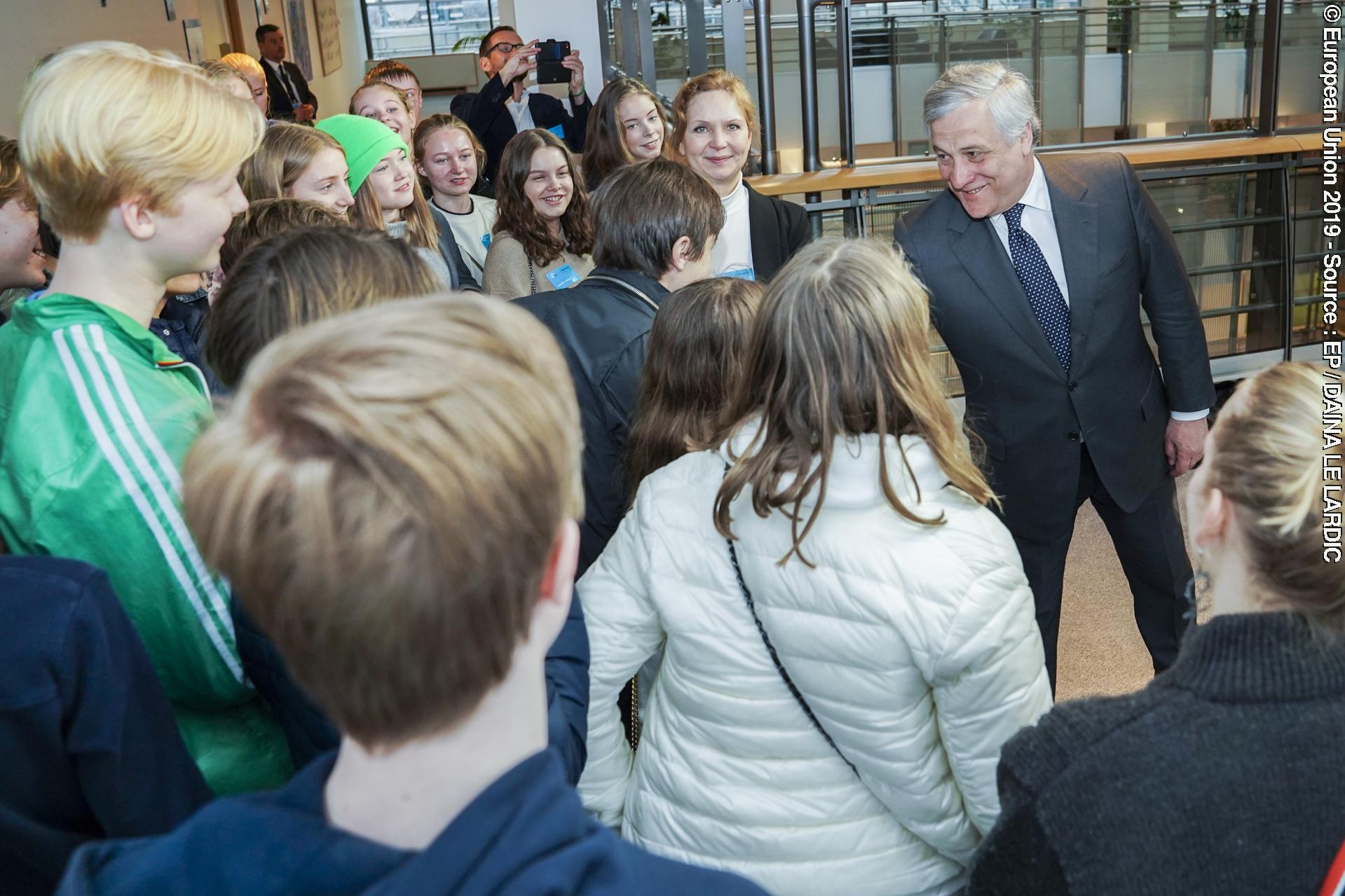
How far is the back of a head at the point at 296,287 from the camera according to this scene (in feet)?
4.15

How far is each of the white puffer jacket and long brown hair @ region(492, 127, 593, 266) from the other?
201 cm

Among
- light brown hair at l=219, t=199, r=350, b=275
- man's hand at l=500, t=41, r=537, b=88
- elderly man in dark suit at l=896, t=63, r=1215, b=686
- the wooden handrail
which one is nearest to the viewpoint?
light brown hair at l=219, t=199, r=350, b=275

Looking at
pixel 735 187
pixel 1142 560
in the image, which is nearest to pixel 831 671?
pixel 1142 560

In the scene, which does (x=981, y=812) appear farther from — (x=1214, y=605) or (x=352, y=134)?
(x=352, y=134)

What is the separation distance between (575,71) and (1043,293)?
152 inches

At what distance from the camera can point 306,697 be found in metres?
1.18

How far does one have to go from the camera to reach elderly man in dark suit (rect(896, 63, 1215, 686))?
8.02 ft

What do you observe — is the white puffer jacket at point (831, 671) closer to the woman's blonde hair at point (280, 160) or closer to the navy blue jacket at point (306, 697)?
the navy blue jacket at point (306, 697)

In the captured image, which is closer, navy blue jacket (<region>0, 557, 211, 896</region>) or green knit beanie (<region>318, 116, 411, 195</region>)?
navy blue jacket (<region>0, 557, 211, 896</region>)

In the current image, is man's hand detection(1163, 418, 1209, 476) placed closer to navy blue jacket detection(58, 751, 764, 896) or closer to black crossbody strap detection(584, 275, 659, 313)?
black crossbody strap detection(584, 275, 659, 313)

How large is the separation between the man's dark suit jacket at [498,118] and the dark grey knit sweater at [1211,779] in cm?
483

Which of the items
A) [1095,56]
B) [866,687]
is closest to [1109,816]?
[866,687]

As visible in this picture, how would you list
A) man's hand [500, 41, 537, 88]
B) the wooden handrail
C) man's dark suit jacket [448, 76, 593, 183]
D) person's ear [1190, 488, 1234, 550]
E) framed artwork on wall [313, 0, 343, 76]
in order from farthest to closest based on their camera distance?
framed artwork on wall [313, 0, 343, 76], man's dark suit jacket [448, 76, 593, 183], man's hand [500, 41, 537, 88], the wooden handrail, person's ear [1190, 488, 1234, 550]

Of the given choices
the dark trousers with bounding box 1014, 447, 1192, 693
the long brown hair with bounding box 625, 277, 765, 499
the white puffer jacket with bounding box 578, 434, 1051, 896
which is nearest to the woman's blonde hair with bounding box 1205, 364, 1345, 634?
the white puffer jacket with bounding box 578, 434, 1051, 896
